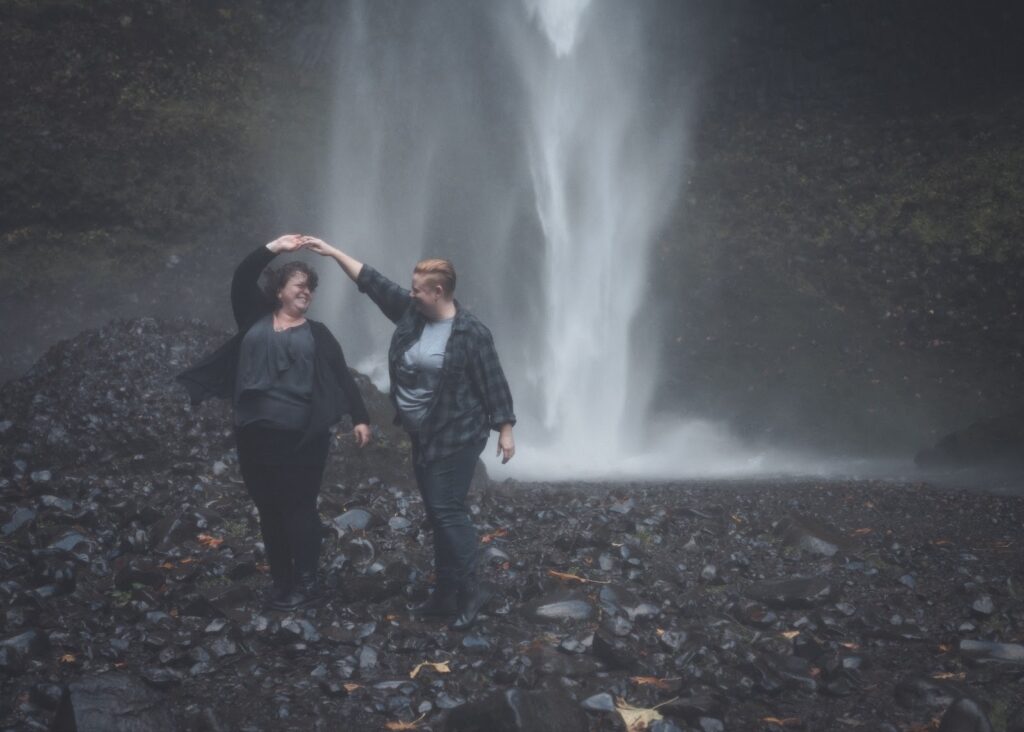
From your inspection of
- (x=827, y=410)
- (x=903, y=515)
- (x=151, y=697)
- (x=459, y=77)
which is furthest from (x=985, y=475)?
(x=459, y=77)

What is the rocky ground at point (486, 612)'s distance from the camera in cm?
339

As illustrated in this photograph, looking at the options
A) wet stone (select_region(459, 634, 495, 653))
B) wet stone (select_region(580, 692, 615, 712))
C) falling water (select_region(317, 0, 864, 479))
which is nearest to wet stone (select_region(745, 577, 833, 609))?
wet stone (select_region(580, 692, 615, 712))

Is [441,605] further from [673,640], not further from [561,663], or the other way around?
[673,640]

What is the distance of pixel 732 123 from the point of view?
16875 mm

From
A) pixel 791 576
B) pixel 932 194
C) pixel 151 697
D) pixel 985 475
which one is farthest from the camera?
pixel 932 194

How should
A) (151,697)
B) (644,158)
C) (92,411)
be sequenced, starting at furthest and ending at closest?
(644,158) → (92,411) → (151,697)

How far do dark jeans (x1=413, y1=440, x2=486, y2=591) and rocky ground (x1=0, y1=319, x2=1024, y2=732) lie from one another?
32 cm

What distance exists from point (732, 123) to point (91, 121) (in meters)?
12.2

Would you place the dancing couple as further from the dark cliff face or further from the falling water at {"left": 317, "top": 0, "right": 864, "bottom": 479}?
the falling water at {"left": 317, "top": 0, "right": 864, "bottom": 479}

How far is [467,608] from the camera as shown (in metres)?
4.18

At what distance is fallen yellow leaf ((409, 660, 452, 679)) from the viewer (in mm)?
3742

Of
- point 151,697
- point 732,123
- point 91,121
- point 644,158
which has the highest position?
point 732,123

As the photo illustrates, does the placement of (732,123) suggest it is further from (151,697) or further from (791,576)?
(151,697)

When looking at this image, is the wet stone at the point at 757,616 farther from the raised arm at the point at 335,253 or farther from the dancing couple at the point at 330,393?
the raised arm at the point at 335,253
